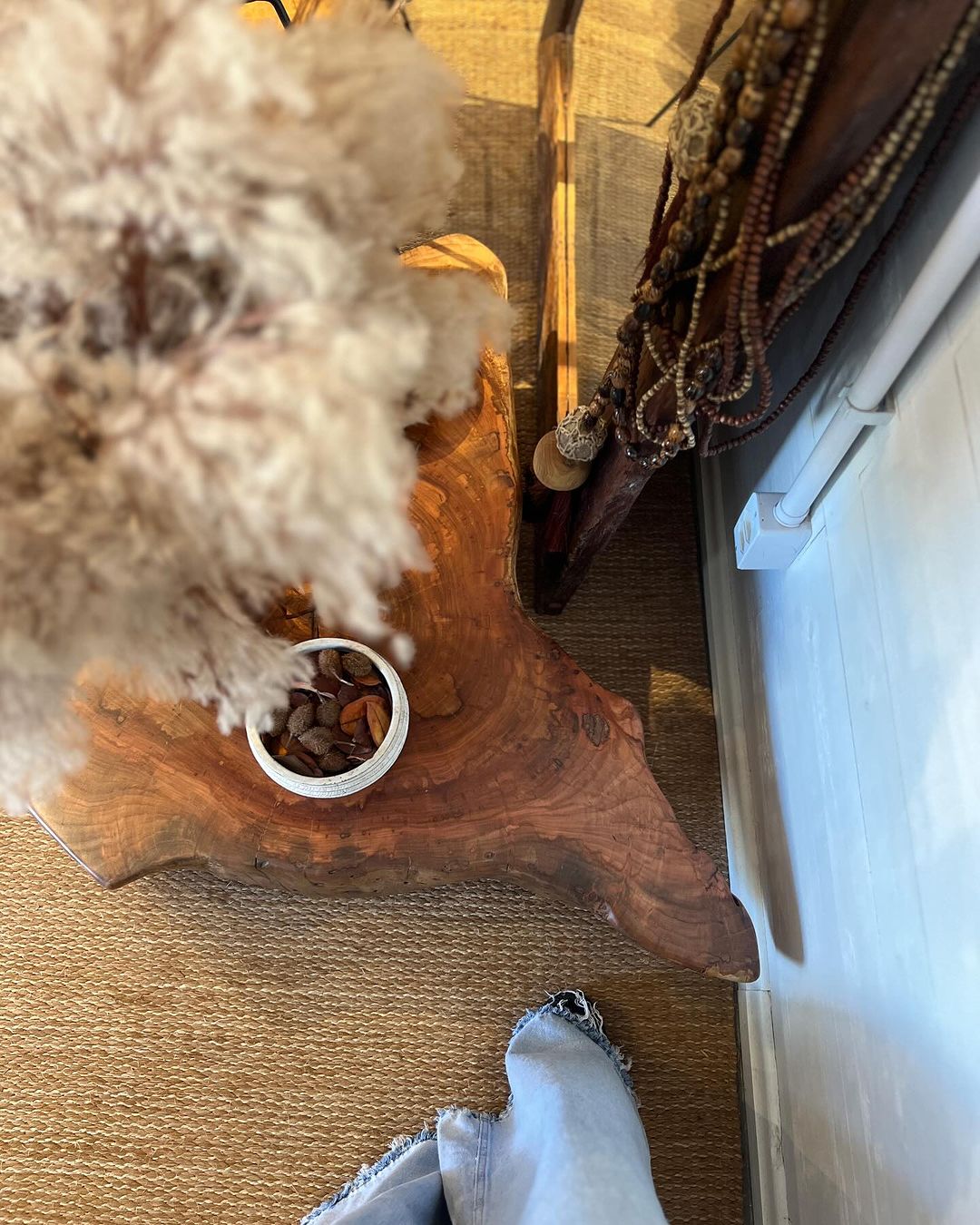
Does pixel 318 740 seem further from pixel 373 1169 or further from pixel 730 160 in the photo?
pixel 373 1169

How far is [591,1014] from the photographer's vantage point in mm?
1114

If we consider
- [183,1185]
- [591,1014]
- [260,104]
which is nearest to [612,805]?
[591,1014]

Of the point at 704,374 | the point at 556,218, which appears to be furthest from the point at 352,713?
the point at 556,218

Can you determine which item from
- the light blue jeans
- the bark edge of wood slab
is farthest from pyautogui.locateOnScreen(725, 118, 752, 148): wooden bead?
the light blue jeans

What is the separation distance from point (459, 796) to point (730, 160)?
1.97 feet

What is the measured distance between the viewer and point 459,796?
2.68 ft

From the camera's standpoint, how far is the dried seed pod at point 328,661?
0.77 metres

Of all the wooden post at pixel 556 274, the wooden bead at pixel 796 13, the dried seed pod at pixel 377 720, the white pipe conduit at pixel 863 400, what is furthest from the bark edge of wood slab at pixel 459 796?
the wooden bead at pixel 796 13

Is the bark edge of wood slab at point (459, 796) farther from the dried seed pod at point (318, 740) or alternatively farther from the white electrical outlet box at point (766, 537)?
the white electrical outlet box at point (766, 537)

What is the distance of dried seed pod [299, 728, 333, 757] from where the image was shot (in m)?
0.76

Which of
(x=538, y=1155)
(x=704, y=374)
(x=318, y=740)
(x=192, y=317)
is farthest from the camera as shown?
(x=538, y=1155)

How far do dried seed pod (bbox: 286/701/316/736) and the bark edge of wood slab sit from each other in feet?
0.28

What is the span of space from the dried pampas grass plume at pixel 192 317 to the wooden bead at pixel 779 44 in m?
0.20

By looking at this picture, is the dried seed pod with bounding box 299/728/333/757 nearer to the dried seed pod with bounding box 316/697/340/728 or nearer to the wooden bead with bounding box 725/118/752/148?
the dried seed pod with bounding box 316/697/340/728
